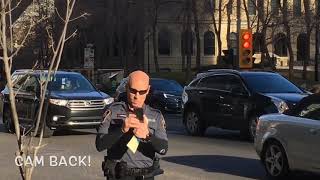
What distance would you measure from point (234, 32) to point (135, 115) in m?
81.5

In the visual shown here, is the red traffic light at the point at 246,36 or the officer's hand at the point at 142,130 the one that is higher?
the red traffic light at the point at 246,36

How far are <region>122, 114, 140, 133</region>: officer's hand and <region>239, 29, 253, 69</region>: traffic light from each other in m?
20.5

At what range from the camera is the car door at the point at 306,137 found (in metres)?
9.27

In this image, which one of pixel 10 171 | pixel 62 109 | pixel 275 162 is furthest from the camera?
pixel 62 109

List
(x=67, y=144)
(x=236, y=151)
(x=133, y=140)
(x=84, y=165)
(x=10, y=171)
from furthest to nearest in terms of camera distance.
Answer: (x=67, y=144), (x=236, y=151), (x=84, y=165), (x=10, y=171), (x=133, y=140)

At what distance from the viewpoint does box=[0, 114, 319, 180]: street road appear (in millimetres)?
10695

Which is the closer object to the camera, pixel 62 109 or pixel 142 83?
pixel 142 83

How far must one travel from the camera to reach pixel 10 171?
11.1 metres

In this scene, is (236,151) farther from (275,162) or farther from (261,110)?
(275,162)

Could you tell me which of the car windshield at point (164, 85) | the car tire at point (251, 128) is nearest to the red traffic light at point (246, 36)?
the car windshield at point (164, 85)

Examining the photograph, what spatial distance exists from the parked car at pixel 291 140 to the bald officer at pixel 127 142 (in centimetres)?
495

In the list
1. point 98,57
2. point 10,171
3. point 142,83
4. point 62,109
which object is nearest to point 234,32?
point 98,57

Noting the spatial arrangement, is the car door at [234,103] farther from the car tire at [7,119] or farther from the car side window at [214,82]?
the car tire at [7,119]

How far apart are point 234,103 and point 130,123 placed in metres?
12.3
